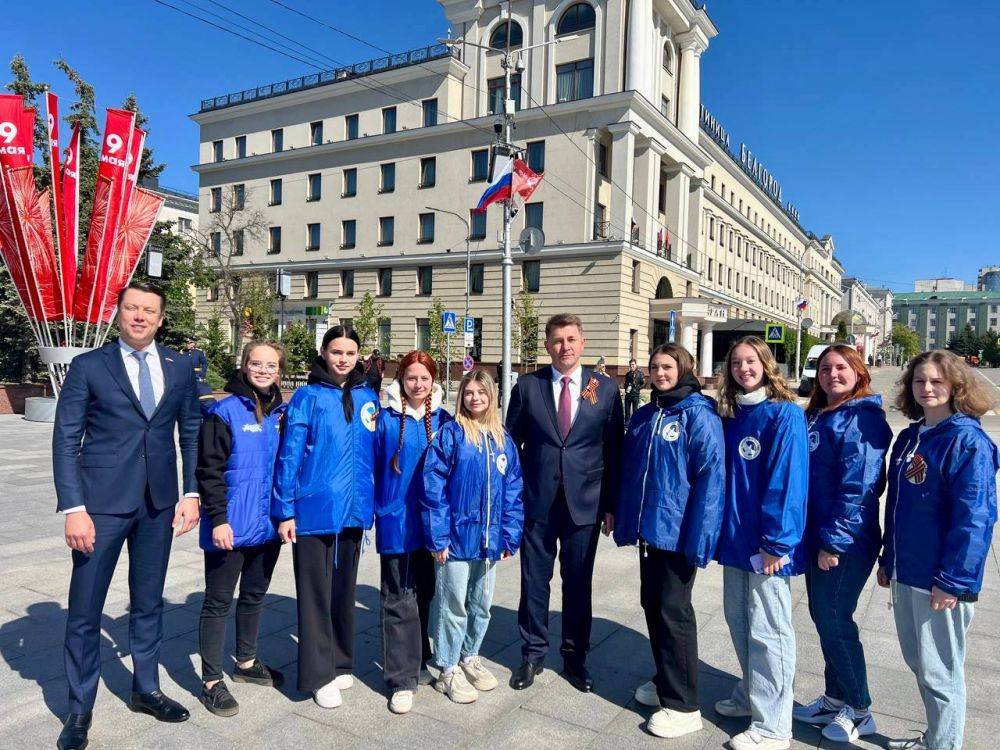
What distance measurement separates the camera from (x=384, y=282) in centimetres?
4094

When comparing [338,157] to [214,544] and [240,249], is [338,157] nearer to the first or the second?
[240,249]

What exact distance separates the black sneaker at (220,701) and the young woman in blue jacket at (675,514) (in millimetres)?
2181

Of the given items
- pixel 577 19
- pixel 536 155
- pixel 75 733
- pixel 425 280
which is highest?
pixel 577 19

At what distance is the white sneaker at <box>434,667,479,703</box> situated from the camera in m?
3.75

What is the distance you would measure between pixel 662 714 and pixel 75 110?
26.7m

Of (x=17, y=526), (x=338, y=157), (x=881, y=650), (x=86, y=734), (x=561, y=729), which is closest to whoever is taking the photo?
(x=86, y=734)

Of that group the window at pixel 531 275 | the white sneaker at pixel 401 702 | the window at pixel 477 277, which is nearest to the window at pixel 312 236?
the window at pixel 477 277

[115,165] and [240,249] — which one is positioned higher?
[240,249]

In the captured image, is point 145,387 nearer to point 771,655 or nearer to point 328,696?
point 328,696

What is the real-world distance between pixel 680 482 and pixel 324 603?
6.73 feet

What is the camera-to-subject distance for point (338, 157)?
136ft

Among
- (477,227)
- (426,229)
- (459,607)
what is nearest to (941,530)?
(459,607)

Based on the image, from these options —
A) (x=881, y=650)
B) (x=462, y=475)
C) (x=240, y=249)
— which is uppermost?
(x=240, y=249)

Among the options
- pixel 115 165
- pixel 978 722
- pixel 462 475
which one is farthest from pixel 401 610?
pixel 115 165
